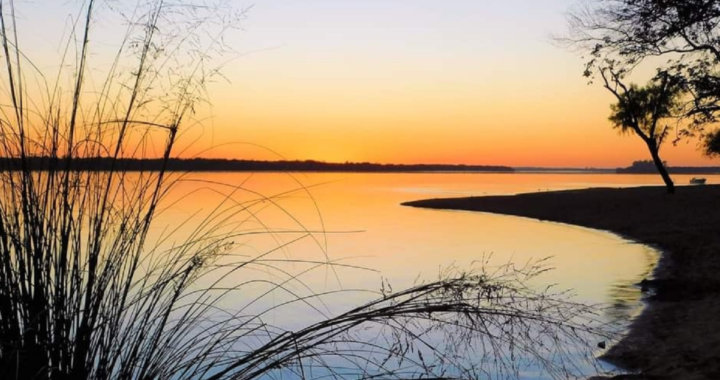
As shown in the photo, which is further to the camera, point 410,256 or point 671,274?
point 410,256

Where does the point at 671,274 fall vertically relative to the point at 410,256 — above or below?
above

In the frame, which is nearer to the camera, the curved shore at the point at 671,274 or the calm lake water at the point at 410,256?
the curved shore at the point at 671,274

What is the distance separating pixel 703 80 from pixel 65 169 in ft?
40.4

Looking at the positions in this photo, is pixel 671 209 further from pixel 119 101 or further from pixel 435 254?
pixel 119 101

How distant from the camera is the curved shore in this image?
6.93 m

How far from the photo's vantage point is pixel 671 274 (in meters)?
12.9

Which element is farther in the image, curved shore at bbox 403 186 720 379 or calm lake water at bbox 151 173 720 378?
calm lake water at bbox 151 173 720 378

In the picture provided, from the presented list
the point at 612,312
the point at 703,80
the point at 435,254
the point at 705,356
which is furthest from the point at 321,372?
the point at 435,254

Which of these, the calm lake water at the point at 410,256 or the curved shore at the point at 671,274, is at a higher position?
the curved shore at the point at 671,274

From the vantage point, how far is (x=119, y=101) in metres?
2.46

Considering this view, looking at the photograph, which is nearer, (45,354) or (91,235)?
(45,354)

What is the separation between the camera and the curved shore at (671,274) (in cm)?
693

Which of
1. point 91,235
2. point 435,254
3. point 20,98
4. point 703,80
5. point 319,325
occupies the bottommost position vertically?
point 435,254

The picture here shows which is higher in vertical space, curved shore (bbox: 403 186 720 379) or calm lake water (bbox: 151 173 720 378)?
curved shore (bbox: 403 186 720 379)
